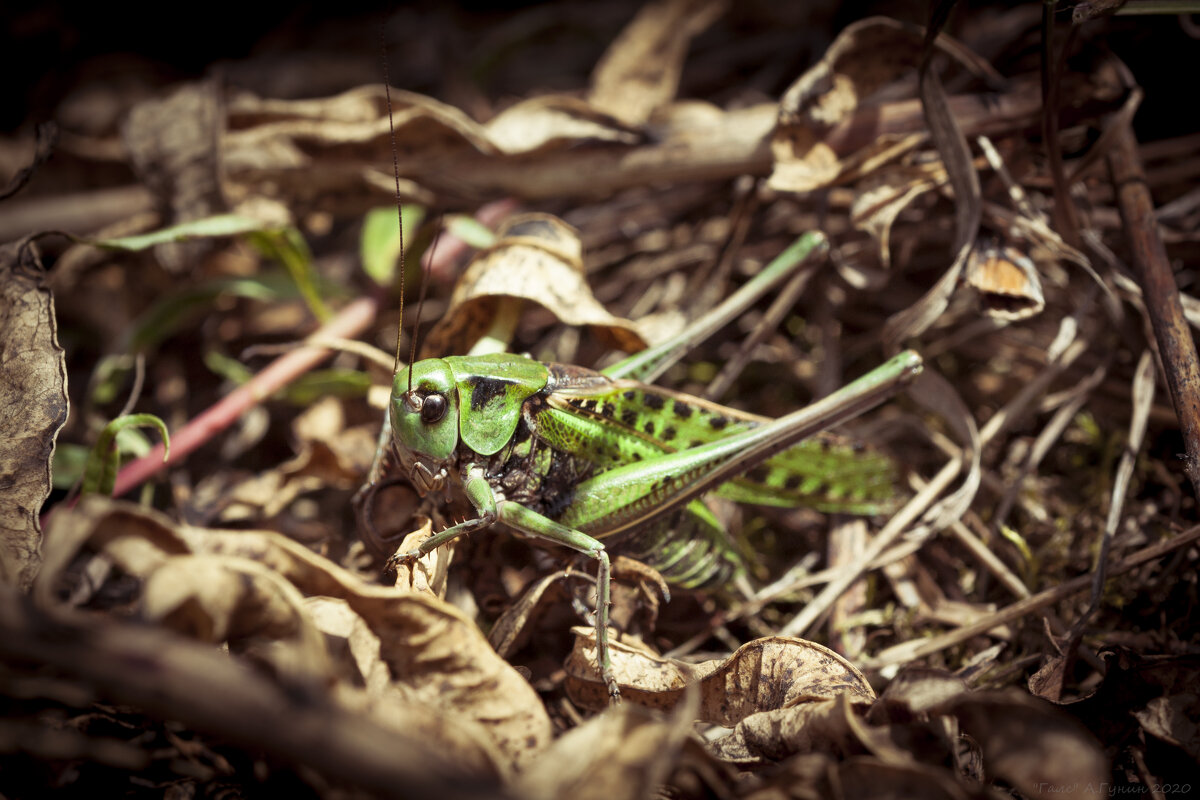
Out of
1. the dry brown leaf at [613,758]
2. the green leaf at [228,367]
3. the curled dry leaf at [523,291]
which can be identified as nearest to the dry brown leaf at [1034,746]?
the dry brown leaf at [613,758]

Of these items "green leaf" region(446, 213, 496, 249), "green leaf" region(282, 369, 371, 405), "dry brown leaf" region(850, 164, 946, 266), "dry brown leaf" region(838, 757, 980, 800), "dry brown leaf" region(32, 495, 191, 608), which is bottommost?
"dry brown leaf" region(838, 757, 980, 800)

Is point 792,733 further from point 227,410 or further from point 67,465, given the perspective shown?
point 67,465

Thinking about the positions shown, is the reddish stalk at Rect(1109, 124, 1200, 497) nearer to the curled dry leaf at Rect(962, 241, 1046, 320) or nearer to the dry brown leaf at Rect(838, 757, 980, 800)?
the curled dry leaf at Rect(962, 241, 1046, 320)

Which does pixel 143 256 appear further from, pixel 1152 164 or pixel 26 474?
pixel 1152 164

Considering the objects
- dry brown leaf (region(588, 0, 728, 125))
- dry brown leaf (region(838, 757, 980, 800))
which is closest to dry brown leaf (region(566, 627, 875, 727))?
dry brown leaf (region(838, 757, 980, 800))

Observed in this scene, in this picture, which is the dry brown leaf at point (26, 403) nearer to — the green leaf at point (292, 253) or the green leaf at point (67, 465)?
the green leaf at point (67, 465)

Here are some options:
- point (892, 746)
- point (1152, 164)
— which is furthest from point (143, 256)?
point (1152, 164)
